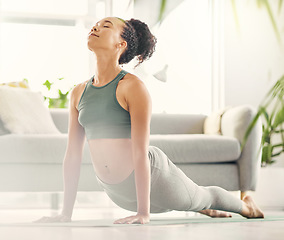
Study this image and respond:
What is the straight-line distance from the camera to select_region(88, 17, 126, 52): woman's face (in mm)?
1339

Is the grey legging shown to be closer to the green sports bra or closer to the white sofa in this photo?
the green sports bra

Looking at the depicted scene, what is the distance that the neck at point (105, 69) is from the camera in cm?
136

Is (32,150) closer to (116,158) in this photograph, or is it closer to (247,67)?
(116,158)

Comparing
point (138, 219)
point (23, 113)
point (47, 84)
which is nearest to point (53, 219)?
point (138, 219)

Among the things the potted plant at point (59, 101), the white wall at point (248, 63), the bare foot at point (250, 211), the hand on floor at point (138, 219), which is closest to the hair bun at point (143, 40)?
the hand on floor at point (138, 219)

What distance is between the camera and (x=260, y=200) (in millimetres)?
2514

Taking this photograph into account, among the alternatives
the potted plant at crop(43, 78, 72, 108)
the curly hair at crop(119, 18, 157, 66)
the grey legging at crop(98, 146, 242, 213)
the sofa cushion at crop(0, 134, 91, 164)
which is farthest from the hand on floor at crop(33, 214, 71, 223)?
the potted plant at crop(43, 78, 72, 108)

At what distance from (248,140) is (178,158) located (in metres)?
0.39

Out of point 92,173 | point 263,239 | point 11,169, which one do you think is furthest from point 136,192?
point 11,169

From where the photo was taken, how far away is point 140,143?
1258 millimetres

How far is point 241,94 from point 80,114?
99.7 inches

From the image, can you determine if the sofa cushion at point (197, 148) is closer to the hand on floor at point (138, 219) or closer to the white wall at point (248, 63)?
the hand on floor at point (138, 219)

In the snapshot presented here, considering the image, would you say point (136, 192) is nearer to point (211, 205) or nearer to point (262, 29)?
point (211, 205)

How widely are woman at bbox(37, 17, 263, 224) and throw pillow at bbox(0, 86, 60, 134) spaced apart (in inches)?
33.1
